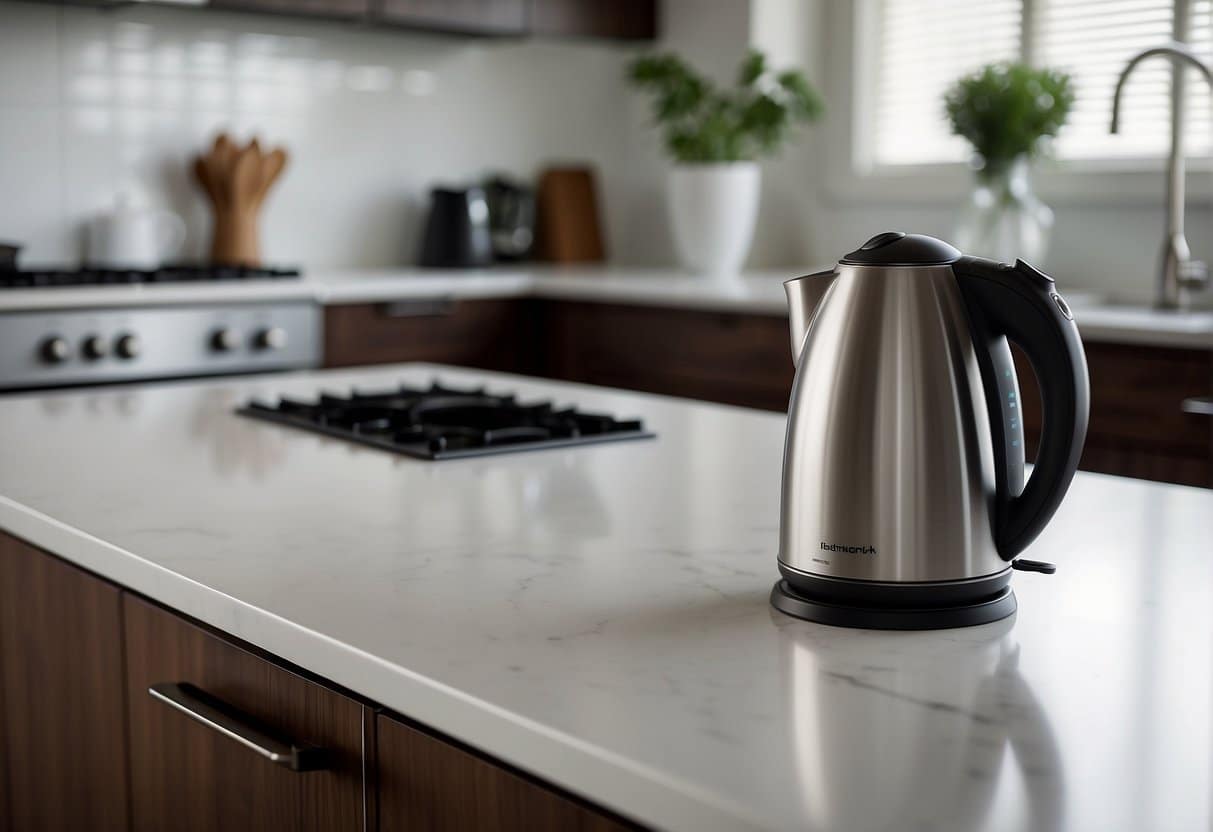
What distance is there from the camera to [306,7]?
3125mm

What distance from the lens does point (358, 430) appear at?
1.37m

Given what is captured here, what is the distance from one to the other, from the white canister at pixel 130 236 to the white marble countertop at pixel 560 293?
349mm

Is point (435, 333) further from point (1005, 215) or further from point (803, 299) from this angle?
point (803, 299)

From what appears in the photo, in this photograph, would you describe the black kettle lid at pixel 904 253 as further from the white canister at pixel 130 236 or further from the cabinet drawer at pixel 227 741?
the white canister at pixel 130 236

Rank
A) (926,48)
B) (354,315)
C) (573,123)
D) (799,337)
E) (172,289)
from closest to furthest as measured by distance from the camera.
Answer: (799,337) < (172,289) < (354,315) < (926,48) < (573,123)

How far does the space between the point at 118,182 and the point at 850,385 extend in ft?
9.44

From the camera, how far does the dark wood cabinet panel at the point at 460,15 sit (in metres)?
3.26

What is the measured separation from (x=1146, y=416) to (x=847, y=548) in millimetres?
1665

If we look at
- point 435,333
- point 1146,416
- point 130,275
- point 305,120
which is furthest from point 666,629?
point 305,120

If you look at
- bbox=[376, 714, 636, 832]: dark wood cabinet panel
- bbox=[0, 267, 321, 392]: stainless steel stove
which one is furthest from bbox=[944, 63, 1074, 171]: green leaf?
bbox=[376, 714, 636, 832]: dark wood cabinet panel

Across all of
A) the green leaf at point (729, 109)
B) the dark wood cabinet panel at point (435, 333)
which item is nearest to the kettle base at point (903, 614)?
the dark wood cabinet panel at point (435, 333)

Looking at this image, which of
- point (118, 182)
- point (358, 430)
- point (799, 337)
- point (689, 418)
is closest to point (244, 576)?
point (799, 337)

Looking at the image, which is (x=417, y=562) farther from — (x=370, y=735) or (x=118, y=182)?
(x=118, y=182)

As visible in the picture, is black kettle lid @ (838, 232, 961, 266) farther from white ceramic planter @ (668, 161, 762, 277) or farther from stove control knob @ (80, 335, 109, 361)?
white ceramic planter @ (668, 161, 762, 277)
